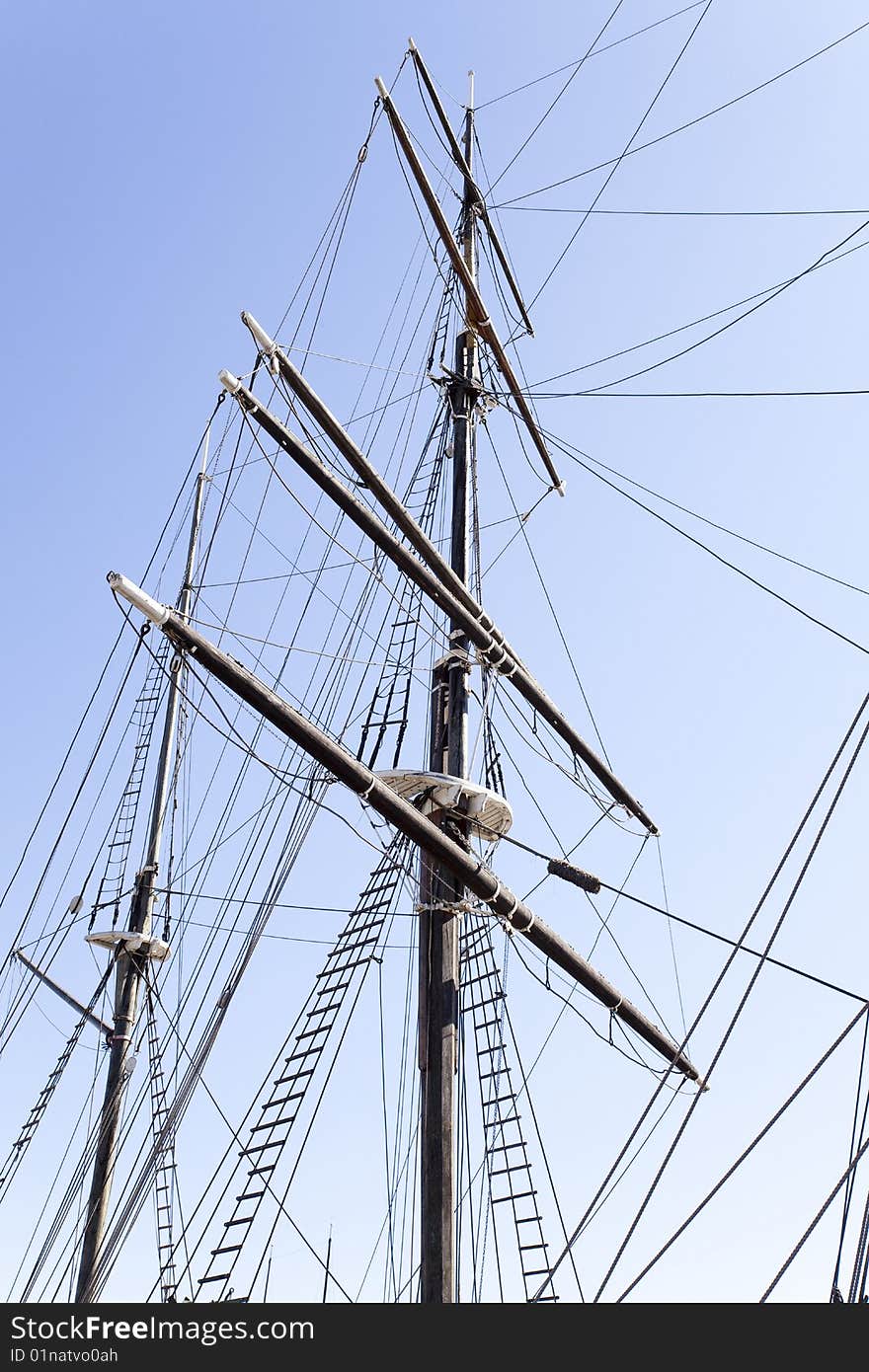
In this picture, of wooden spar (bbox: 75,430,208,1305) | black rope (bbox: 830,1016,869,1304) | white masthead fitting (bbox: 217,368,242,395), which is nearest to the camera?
black rope (bbox: 830,1016,869,1304)

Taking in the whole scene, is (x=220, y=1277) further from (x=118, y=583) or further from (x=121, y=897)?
(x=121, y=897)

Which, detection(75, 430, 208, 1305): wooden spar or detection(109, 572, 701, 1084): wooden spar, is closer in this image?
detection(109, 572, 701, 1084): wooden spar

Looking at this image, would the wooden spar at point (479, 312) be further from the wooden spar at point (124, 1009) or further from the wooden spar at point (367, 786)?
the wooden spar at point (367, 786)

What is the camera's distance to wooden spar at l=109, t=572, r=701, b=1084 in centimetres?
893

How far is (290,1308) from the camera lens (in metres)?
5.66

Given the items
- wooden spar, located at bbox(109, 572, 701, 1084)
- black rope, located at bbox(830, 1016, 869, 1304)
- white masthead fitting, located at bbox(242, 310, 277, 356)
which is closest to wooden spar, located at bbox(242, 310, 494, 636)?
white masthead fitting, located at bbox(242, 310, 277, 356)

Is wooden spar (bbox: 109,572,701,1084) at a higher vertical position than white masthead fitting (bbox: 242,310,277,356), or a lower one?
lower

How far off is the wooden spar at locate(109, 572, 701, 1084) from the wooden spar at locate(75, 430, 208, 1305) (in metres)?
3.38

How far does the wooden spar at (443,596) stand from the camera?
10938 millimetres

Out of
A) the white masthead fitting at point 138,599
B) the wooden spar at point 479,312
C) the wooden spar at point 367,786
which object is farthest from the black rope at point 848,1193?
the wooden spar at point 479,312

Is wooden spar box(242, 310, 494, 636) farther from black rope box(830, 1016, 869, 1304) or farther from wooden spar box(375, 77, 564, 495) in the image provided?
black rope box(830, 1016, 869, 1304)

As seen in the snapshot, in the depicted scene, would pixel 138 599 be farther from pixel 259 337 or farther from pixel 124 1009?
pixel 124 1009

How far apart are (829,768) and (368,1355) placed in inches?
136

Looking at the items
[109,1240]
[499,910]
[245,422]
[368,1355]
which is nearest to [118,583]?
[245,422]
